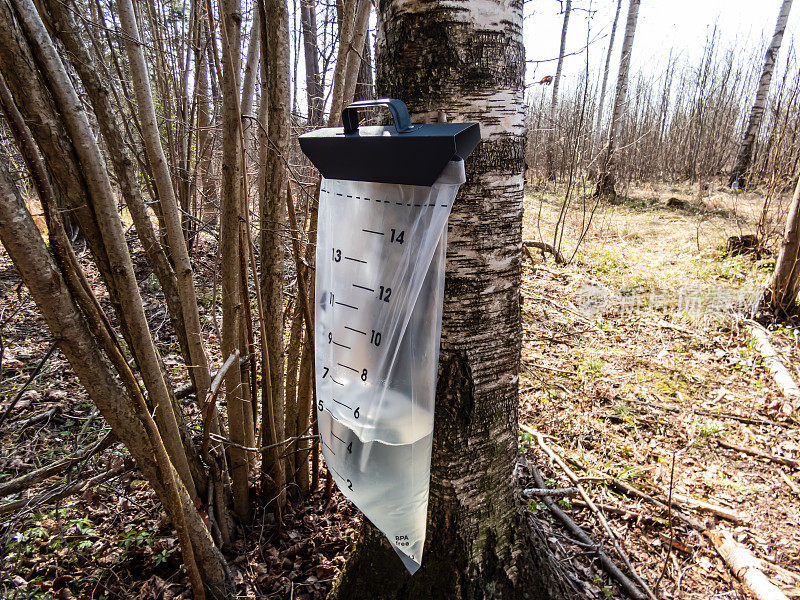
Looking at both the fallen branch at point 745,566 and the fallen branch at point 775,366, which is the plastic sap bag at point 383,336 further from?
the fallen branch at point 775,366

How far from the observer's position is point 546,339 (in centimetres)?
481

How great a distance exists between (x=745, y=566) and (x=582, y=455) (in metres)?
0.98

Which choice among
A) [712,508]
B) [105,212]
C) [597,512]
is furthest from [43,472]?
[712,508]

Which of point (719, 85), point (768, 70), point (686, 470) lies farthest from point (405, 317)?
point (719, 85)

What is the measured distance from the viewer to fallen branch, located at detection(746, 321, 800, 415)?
3660mm

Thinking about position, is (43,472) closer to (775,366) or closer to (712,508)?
(712,508)

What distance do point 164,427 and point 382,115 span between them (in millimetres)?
1225

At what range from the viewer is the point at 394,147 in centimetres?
80

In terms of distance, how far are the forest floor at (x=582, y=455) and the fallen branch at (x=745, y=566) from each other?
0.15 feet

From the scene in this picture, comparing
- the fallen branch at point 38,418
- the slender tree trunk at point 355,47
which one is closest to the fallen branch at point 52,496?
the fallen branch at point 38,418

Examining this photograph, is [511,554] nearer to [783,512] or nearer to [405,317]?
[405,317]

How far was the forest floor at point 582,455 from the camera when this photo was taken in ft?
6.18

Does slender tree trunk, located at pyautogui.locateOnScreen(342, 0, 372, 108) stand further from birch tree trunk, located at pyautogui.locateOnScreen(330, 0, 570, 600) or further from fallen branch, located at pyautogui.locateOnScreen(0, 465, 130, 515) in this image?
fallen branch, located at pyautogui.locateOnScreen(0, 465, 130, 515)

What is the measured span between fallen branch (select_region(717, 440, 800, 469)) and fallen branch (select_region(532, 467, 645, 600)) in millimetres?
1619
